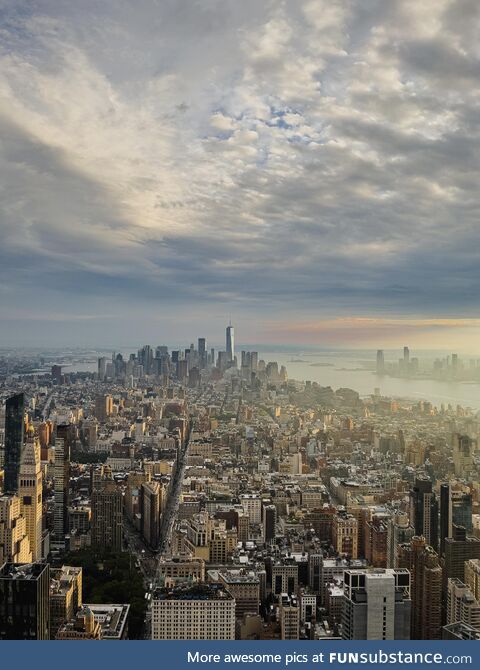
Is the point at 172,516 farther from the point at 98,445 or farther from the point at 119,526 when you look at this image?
the point at 98,445

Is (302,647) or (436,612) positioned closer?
(302,647)

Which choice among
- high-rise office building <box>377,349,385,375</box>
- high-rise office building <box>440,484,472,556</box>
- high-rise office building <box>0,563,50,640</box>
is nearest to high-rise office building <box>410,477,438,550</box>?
high-rise office building <box>440,484,472,556</box>

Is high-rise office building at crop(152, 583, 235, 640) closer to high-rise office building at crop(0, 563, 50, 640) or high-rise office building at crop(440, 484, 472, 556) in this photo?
high-rise office building at crop(0, 563, 50, 640)

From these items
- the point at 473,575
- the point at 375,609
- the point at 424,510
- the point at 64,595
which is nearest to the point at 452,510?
the point at 424,510

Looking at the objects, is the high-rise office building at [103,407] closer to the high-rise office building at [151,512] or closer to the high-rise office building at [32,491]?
the high-rise office building at [151,512]

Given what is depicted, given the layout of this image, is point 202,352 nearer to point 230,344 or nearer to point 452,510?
point 230,344

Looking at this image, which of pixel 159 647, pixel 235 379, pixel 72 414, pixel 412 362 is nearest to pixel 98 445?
pixel 72 414
